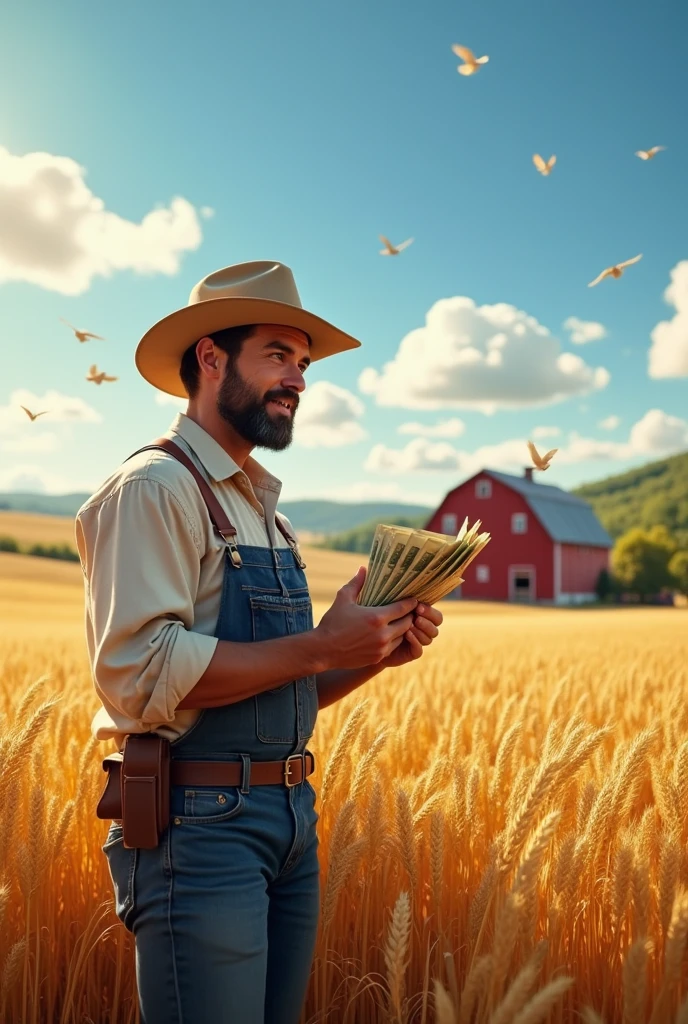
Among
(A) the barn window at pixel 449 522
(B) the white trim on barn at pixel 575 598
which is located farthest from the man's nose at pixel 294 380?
(A) the barn window at pixel 449 522

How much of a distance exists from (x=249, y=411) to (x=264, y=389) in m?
0.07

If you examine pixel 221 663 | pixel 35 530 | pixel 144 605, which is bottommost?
pixel 221 663

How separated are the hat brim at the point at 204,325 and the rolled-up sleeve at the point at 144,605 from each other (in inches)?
24.6

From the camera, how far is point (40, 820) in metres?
2.49

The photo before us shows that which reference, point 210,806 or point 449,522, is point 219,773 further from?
point 449,522

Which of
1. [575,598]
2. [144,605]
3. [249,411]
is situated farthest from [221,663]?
[575,598]

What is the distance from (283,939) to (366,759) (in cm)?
69

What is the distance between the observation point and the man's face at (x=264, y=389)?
242 cm

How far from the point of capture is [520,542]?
42750 mm

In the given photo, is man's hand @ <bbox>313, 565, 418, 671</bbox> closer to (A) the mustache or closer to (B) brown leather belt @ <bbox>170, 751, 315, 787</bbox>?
(B) brown leather belt @ <bbox>170, 751, 315, 787</bbox>

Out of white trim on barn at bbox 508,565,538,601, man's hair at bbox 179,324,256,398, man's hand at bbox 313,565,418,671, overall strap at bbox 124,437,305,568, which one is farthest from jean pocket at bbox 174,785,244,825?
white trim on barn at bbox 508,565,538,601

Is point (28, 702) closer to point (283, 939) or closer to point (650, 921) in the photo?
point (283, 939)

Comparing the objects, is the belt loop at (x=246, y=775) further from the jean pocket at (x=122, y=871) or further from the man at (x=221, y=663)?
the jean pocket at (x=122, y=871)

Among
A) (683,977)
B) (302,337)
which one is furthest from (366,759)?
(302,337)
